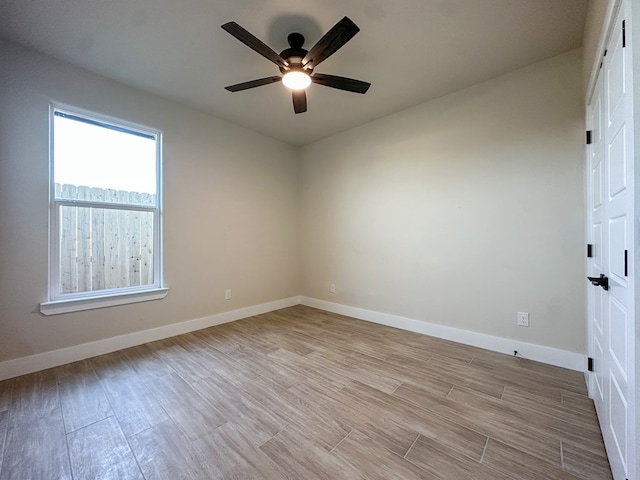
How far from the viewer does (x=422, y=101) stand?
119 inches

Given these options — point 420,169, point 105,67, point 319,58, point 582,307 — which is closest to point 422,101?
point 420,169

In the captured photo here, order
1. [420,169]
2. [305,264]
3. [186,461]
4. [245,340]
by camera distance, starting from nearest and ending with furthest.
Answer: [186,461], [245,340], [420,169], [305,264]

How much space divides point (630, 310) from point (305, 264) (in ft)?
12.3

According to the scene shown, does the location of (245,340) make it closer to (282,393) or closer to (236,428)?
(282,393)

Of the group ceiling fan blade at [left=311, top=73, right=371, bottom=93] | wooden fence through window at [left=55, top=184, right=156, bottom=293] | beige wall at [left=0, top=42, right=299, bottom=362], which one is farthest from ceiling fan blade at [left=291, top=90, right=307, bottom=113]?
wooden fence through window at [left=55, top=184, right=156, bottom=293]

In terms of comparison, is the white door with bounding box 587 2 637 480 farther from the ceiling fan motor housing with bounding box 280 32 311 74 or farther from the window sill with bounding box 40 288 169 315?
the window sill with bounding box 40 288 169 315

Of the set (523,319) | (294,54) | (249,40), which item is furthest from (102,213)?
(523,319)

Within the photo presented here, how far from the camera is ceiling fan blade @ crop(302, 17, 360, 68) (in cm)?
154

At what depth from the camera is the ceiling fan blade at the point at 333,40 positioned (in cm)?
154

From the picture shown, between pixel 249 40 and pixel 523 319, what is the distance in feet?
10.6

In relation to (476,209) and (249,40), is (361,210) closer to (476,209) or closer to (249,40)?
(476,209)

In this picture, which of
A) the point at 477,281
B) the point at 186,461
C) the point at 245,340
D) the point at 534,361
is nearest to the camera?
the point at 186,461

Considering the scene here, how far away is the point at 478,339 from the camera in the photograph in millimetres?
2650

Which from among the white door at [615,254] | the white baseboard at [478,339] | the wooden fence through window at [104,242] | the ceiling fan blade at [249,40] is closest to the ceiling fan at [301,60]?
the ceiling fan blade at [249,40]
